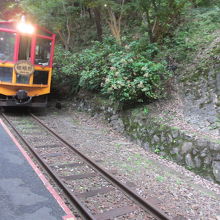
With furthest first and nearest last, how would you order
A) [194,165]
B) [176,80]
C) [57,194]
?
[176,80], [194,165], [57,194]

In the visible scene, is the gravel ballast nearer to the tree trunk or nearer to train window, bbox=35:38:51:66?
train window, bbox=35:38:51:66

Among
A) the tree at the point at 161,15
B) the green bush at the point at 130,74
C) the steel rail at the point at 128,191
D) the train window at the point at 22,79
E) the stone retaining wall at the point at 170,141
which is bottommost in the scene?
the steel rail at the point at 128,191

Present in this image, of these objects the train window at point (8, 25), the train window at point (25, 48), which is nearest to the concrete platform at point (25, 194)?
the train window at point (25, 48)

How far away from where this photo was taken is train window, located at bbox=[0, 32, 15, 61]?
32.7ft

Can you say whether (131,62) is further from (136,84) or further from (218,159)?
(218,159)

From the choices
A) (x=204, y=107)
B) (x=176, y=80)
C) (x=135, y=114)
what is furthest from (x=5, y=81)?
(x=204, y=107)

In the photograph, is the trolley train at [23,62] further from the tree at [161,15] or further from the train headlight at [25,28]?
the tree at [161,15]

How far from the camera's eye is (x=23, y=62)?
10.2 metres

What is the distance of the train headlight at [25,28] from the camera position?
1018 cm

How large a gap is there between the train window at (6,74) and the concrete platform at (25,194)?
4693mm

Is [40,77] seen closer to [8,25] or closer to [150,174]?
[8,25]

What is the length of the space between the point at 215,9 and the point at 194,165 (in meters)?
8.71

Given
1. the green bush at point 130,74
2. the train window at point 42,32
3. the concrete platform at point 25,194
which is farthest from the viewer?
the train window at point 42,32

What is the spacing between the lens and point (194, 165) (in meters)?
6.20
